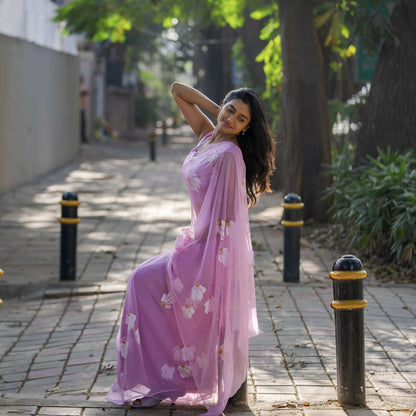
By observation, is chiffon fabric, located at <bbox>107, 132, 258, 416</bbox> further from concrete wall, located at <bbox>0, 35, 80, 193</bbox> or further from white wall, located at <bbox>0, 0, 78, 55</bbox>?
white wall, located at <bbox>0, 0, 78, 55</bbox>

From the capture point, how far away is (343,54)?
50.5 ft

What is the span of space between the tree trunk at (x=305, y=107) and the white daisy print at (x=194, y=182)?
842 cm

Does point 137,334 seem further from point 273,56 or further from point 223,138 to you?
point 273,56

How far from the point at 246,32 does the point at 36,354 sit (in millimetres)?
17789

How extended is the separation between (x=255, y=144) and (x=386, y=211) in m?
5.32

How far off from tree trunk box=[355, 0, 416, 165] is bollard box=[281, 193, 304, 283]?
3278 millimetres

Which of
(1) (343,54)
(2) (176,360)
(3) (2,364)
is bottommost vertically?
(3) (2,364)

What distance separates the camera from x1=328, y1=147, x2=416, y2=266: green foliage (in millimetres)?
9734

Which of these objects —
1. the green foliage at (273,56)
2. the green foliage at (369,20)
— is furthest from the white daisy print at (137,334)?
the green foliage at (273,56)

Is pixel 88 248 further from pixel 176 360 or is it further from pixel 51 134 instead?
pixel 51 134

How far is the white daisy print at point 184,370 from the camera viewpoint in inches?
204

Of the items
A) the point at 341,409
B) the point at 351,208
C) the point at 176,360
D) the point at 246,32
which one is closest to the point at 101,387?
the point at 176,360

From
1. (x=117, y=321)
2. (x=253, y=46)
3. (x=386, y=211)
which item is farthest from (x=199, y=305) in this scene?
(x=253, y=46)

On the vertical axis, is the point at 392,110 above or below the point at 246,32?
below
